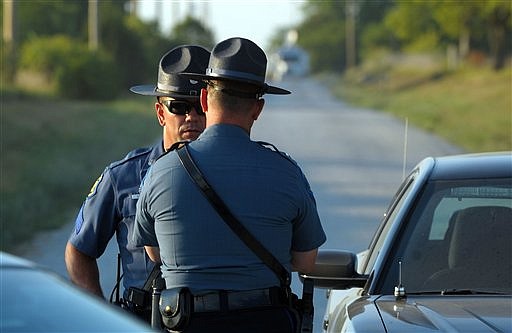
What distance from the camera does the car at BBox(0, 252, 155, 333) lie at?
118 inches

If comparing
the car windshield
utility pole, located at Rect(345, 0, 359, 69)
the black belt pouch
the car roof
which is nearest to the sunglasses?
the black belt pouch

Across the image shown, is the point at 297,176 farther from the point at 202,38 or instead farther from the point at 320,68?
the point at 320,68

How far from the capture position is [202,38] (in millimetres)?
86875

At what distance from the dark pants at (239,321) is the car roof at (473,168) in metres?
1.62

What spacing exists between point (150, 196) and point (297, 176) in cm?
47

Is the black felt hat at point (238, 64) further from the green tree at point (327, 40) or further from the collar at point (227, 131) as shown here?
the green tree at point (327, 40)

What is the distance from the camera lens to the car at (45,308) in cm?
300

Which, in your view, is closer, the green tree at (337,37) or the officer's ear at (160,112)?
the officer's ear at (160,112)

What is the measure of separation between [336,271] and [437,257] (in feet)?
2.28

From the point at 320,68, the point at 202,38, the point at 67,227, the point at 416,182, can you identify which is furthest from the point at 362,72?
the point at 416,182

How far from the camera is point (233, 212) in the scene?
4.18 meters

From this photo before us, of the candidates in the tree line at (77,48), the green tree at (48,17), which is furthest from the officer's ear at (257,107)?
the green tree at (48,17)

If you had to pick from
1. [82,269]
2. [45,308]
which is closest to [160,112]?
[82,269]

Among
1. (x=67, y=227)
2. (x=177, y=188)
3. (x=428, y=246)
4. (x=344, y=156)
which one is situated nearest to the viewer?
(x=177, y=188)
